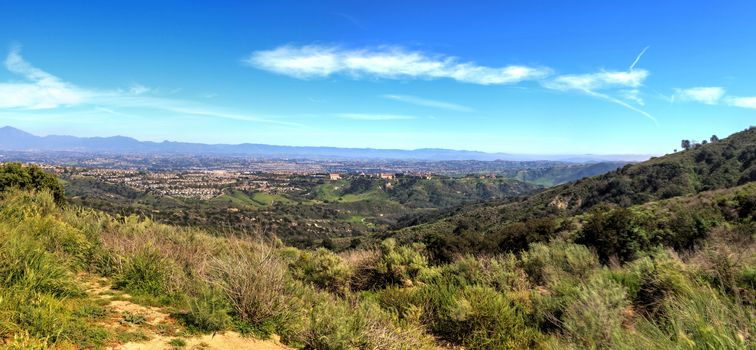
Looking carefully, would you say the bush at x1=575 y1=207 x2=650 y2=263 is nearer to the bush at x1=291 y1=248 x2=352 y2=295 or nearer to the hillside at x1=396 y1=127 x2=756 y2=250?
the bush at x1=291 y1=248 x2=352 y2=295

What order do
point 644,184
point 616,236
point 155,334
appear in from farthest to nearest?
point 644,184 → point 616,236 → point 155,334

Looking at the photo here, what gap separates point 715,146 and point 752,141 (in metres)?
5.29

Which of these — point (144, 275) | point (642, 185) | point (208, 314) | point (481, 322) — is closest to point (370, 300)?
point (481, 322)

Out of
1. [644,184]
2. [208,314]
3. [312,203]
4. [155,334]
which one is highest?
[208,314]

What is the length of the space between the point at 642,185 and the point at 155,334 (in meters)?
71.2

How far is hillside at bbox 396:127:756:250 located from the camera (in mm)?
51094

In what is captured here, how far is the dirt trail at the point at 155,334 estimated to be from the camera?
494 centimetres

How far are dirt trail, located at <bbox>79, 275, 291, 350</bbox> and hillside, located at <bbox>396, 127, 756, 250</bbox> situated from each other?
43604mm

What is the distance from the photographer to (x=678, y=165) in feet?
209

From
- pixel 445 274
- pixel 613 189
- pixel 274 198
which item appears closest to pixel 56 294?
pixel 445 274

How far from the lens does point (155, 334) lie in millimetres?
5230

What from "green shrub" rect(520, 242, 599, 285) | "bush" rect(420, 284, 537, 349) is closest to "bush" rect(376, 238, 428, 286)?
"green shrub" rect(520, 242, 599, 285)

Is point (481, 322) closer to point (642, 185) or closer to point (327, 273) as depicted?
point (327, 273)

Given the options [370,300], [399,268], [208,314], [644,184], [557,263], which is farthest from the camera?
[644,184]
